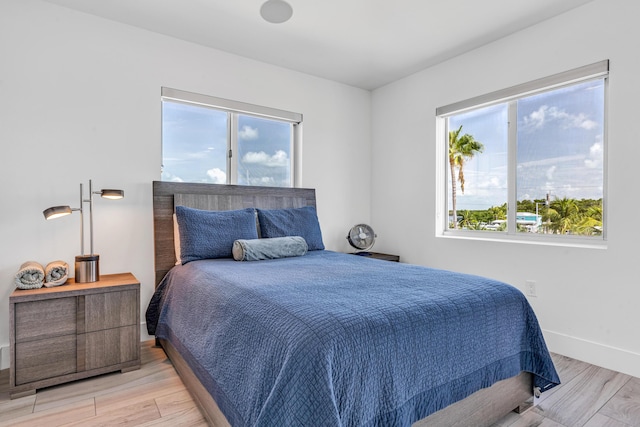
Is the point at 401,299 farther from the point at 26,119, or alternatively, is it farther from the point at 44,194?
the point at 26,119

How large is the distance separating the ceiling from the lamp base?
70.3 inches

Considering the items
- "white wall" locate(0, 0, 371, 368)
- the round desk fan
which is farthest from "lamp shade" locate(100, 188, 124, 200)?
the round desk fan

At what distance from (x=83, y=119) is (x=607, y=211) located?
3776mm

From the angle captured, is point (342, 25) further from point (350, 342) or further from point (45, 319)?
point (45, 319)

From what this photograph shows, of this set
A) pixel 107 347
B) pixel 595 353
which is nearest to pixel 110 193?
pixel 107 347

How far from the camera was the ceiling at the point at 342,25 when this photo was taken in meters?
2.52

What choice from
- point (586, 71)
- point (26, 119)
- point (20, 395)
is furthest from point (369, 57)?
point (20, 395)

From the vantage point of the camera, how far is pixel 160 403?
1914 mm

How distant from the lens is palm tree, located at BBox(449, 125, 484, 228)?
3.43m

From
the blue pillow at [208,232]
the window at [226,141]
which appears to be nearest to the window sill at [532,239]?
the window at [226,141]

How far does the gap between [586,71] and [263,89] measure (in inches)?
103

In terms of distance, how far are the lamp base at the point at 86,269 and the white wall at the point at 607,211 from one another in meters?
2.86

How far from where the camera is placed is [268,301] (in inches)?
58.7

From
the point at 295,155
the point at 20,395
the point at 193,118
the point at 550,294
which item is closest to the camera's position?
the point at 20,395
